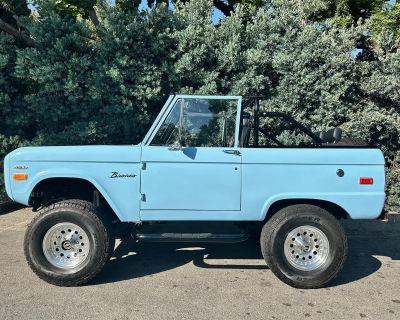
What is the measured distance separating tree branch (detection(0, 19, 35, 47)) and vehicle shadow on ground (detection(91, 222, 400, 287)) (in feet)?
17.9

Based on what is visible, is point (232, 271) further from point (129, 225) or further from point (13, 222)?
point (13, 222)

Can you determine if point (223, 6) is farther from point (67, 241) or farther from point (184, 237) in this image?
point (67, 241)

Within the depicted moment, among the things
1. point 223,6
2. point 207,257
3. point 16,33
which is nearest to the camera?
point 207,257

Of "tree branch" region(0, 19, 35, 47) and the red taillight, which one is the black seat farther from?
"tree branch" region(0, 19, 35, 47)

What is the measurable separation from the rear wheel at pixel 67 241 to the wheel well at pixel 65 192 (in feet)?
1.02

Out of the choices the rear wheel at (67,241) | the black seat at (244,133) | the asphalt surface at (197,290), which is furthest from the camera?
the black seat at (244,133)

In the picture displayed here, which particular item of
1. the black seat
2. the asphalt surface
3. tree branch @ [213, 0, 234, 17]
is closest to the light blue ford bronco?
the black seat

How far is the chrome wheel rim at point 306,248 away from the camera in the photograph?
4387mm

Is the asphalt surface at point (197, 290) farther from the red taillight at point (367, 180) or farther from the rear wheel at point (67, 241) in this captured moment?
the red taillight at point (367, 180)

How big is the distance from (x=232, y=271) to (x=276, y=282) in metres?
0.57

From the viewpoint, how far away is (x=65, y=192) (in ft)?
15.8

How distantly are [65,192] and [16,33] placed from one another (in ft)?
17.8

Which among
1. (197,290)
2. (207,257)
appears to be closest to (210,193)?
(197,290)

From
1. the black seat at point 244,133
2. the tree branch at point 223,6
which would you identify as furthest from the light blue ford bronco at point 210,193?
the tree branch at point 223,6
